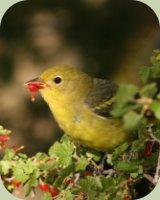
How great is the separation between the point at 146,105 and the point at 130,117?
0.11ft

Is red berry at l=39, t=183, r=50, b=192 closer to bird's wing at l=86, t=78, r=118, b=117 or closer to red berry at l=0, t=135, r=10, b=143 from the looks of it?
red berry at l=0, t=135, r=10, b=143

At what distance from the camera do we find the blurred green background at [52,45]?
150 centimetres

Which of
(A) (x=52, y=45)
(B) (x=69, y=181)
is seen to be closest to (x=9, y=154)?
(B) (x=69, y=181)

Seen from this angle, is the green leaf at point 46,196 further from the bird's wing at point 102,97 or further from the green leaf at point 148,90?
the green leaf at point 148,90

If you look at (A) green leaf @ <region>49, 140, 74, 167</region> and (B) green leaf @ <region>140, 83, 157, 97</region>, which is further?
(A) green leaf @ <region>49, 140, 74, 167</region>

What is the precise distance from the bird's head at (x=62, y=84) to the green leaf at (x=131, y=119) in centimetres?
61

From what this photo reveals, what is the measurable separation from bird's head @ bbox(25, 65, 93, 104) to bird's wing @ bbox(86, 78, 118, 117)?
0.7 inches

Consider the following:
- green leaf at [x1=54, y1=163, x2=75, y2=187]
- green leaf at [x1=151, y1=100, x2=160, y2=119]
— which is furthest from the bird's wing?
green leaf at [x1=151, y1=100, x2=160, y2=119]

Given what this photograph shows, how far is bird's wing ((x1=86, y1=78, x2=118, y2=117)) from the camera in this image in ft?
4.58

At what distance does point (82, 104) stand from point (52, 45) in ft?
0.85

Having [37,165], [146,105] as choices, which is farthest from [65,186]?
[146,105]

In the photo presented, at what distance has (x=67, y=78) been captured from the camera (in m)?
1.44

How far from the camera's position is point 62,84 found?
1.45 metres

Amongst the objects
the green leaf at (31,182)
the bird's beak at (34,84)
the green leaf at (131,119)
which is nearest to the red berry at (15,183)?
the green leaf at (31,182)
